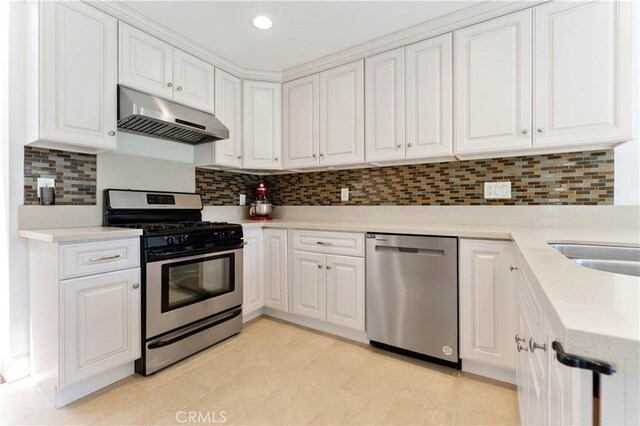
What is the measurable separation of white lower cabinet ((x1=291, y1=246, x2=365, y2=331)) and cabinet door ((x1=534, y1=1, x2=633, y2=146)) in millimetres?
1475

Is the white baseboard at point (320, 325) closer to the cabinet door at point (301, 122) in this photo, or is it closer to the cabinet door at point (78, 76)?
the cabinet door at point (301, 122)

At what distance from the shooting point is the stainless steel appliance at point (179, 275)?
1.86m

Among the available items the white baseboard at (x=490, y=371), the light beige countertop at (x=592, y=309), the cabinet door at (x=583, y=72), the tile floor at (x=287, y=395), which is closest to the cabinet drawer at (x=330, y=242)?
the tile floor at (x=287, y=395)

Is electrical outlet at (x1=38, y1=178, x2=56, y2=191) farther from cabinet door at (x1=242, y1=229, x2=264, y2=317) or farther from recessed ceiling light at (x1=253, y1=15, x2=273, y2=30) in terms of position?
recessed ceiling light at (x1=253, y1=15, x2=273, y2=30)

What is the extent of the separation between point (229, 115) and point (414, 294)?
2.15 m

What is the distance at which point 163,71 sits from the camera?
2.23 metres

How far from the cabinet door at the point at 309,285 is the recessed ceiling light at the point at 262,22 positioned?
1698mm

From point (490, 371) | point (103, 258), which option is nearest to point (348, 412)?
point (490, 371)

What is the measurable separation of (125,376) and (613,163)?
128 inches

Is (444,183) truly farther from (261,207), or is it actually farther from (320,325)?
(261,207)

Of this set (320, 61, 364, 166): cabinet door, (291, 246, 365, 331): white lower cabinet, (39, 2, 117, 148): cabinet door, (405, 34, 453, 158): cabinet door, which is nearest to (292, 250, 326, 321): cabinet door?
(291, 246, 365, 331): white lower cabinet

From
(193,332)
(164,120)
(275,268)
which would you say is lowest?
(193,332)

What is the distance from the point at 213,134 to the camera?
95.7 inches

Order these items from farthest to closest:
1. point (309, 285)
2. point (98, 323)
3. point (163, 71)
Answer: point (309, 285), point (163, 71), point (98, 323)
